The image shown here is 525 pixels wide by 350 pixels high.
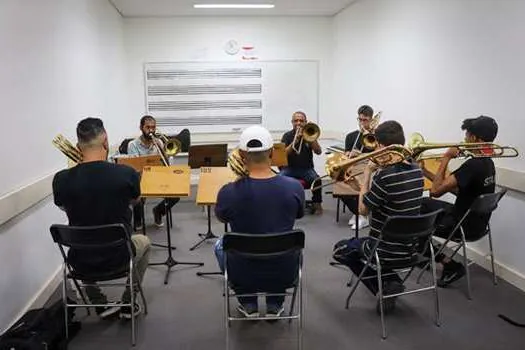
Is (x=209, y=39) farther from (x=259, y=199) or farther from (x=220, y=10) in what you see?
(x=259, y=199)

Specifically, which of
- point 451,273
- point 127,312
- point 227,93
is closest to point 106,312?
point 127,312

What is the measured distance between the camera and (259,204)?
8.31ft

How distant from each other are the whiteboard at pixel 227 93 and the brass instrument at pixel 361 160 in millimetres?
4481

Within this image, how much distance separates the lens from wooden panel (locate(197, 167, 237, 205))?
3424mm

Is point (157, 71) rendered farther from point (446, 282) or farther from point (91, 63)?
point (446, 282)

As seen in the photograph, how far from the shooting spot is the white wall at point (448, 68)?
3.54m

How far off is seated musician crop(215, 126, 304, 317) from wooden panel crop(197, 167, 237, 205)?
2.61 ft

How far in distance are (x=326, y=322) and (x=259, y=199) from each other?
3.62ft

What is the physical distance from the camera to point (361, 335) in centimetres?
287

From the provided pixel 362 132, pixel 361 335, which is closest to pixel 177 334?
pixel 361 335

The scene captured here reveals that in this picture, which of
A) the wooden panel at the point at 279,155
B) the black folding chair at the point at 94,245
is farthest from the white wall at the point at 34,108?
the wooden panel at the point at 279,155

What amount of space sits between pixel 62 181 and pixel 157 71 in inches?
208

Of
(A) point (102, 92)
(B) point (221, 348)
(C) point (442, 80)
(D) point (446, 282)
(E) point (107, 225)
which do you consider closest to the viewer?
(E) point (107, 225)

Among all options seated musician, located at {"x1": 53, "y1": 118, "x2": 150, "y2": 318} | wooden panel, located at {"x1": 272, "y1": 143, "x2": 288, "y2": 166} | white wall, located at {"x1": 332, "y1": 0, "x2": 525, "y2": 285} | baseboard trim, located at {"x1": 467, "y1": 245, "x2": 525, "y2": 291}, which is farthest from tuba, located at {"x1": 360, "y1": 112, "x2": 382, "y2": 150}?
seated musician, located at {"x1": 53, "y1": 118, "x2": 150, "y2": 318}
